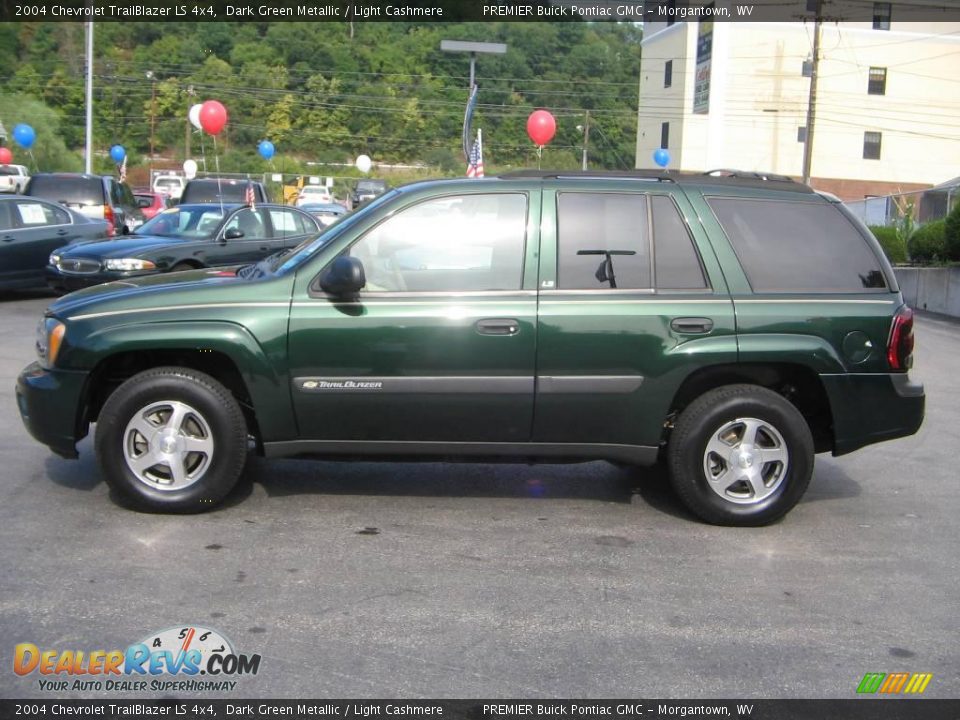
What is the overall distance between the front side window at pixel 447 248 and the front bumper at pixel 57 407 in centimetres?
162

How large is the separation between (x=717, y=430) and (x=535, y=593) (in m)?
1.53

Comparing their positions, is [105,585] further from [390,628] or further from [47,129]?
[47,129]

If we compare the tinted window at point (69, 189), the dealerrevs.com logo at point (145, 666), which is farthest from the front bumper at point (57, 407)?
the tinted window at point (69, 189)

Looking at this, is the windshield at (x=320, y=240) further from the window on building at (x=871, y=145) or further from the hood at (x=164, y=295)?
the window on building at (x=871, y=145)

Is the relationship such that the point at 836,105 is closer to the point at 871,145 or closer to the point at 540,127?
the point at 871,145

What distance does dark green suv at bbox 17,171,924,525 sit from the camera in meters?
5.24

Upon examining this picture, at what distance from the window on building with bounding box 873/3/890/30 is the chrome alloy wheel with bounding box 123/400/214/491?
61.2 m

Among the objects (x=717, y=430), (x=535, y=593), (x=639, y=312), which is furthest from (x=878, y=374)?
(x=535, y=593)

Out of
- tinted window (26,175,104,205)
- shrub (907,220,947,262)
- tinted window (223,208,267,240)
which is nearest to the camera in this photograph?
tinted window (223,208,267,240)

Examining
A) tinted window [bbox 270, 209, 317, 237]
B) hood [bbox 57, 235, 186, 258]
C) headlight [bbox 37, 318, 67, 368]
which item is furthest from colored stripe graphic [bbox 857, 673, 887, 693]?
tinted window [bbox 270, 209, 317, 237]

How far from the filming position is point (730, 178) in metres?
5.84

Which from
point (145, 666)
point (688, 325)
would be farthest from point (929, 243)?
point (145, 666)

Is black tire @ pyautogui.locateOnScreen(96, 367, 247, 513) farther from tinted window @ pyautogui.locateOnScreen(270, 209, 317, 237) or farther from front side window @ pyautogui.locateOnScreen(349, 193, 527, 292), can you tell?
tinted window @ pyautogui.locateOnScreen(270, 209, 317, 237)

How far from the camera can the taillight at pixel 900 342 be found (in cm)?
542
